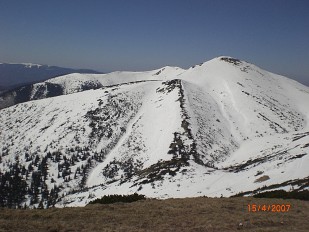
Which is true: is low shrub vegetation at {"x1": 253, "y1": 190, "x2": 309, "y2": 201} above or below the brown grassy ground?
below

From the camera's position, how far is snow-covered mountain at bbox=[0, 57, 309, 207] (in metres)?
47.1

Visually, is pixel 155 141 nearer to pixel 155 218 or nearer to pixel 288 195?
pixel 288 195

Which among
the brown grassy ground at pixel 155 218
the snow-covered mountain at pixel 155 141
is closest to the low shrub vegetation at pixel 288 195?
the brown grassy ground at pixel 155 218

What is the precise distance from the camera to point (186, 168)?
51750mm

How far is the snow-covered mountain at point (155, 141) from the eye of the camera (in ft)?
154

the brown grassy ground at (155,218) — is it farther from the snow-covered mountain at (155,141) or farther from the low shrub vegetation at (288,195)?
the snow-covered mountain at (155,141)

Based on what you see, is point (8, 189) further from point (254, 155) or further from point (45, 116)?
point (254, 155)

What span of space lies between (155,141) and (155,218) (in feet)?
211

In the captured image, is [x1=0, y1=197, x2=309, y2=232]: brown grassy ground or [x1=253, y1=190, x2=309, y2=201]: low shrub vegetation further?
[x1=253, y1=190, x2=309, y2=201]: low shrub vegetation
